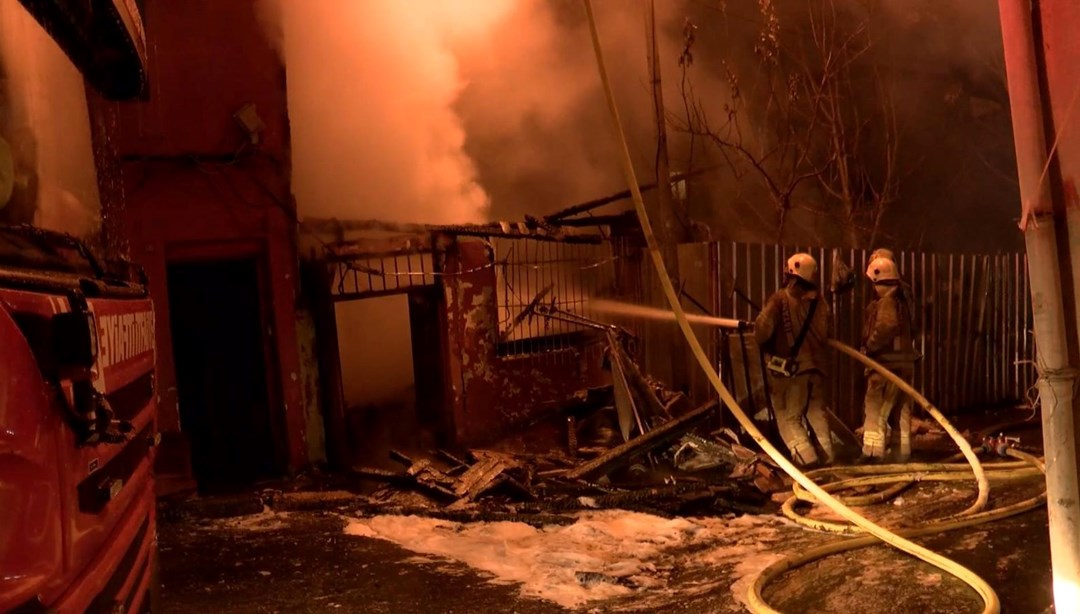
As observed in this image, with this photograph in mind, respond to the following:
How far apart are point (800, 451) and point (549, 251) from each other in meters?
5.47

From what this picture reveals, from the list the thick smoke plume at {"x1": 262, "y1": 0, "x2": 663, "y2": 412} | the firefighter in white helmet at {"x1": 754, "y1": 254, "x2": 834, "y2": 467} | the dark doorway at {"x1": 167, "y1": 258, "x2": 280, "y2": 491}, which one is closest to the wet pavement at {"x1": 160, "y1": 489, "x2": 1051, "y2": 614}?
the firefighter in white helmet at {"x1": 754, "y1": 254, "x2": 834, "y2": 467}

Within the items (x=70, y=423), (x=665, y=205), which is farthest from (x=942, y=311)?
(x=70, y=423)

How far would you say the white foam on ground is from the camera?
15.7 feet

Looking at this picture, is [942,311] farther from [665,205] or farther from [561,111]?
[561,111]

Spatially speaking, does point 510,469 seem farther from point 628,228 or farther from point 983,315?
point 983,315

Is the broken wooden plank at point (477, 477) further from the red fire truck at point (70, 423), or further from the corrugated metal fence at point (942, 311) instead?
the red fire truck at point (70, 423)

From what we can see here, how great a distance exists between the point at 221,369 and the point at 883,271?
24.3 ft

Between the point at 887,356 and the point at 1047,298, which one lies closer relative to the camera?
the point at 1047,298

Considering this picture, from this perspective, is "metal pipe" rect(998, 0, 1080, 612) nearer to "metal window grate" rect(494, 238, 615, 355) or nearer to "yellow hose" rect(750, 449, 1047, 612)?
"yellow hose" rect(750, 449, 1047, 612)

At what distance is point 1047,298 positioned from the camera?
10.3ft

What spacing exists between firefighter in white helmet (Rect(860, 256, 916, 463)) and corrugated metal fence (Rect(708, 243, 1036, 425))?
112 centimetres

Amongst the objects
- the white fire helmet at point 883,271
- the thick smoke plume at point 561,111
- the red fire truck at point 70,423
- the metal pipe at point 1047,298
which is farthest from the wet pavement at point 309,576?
the thick smoke plume at point 561,111

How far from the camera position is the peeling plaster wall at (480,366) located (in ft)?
32.4

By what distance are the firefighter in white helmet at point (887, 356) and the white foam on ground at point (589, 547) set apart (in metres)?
2.16
